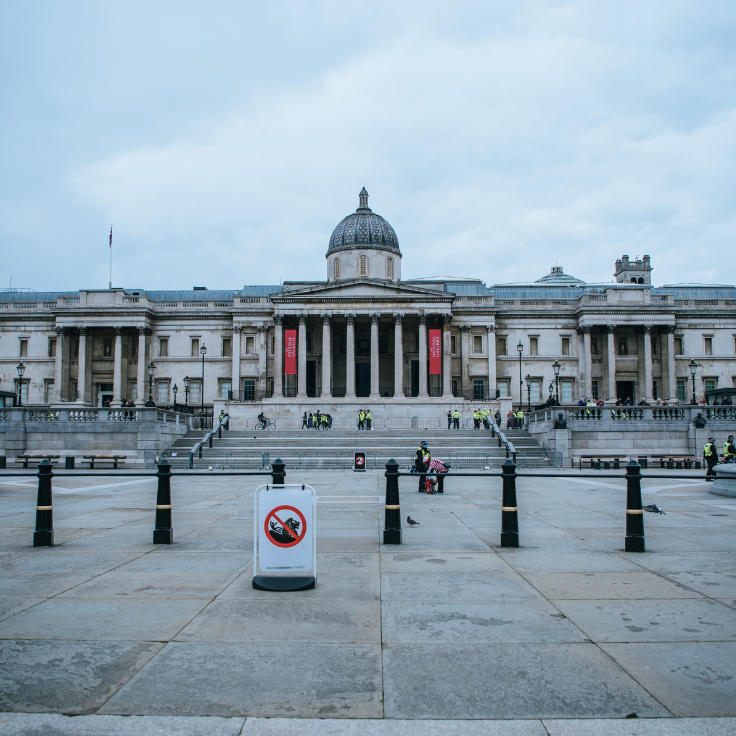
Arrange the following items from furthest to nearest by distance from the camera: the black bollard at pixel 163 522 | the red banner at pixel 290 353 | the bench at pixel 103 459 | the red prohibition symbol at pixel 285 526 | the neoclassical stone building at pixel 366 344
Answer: the neoclassical stone building at pixel 366 344
the red banner at pixel 290 353
the bench at pixel 103 459
the black bollard at pixel 163 522
the red prohibition symbol at pixel 285 526

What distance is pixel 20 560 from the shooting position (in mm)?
10430

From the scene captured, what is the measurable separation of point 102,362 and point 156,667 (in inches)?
2864

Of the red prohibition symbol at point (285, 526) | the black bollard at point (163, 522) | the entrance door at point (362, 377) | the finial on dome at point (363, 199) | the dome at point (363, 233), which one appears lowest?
the black bollard at point (163, 522)

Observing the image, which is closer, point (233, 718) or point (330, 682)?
point (233, 718)

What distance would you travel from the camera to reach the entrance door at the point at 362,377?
7250 cm

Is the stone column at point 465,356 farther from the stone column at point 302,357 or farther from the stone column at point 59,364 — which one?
the stone column at point 59,364

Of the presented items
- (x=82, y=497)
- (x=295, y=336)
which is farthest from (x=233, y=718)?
(x=295, y=336)

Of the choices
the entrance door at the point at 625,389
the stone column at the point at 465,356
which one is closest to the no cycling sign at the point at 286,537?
the stone column at the point at 465,356

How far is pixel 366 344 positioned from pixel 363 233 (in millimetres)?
11169

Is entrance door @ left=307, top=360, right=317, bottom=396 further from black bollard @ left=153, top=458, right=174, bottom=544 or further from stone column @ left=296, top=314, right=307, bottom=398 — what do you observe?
black bollard @ left=153, top=458, right=174, bottom=544

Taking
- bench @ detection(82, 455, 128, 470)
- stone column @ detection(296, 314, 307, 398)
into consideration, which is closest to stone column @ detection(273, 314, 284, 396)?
stone column @ detection(296, 314, 307, 398)

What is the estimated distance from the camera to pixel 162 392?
74.9 m

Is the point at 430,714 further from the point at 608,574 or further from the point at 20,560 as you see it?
the point at 20,560

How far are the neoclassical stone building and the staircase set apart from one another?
61.3 ft
